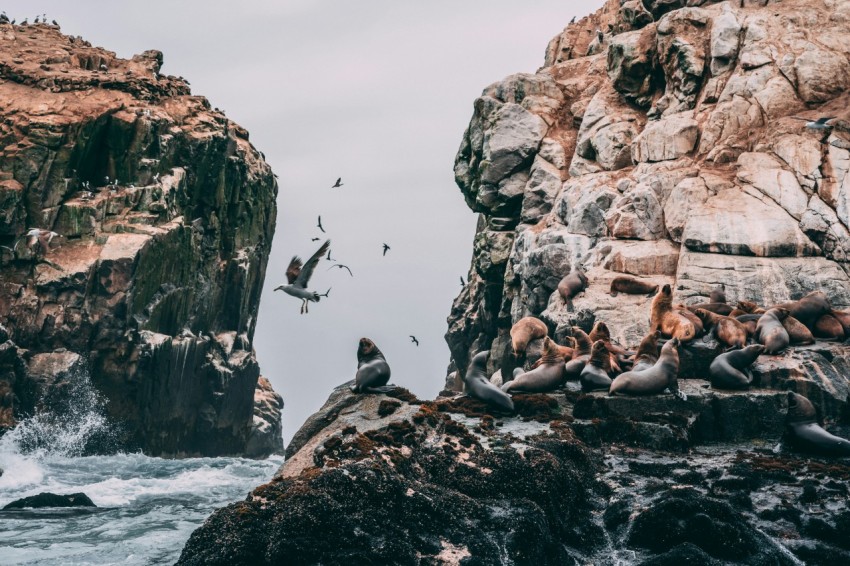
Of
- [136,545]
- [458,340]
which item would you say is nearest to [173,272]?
[458,340]

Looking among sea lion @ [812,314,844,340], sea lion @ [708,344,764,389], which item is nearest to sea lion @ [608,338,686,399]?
sea lion @ [708,344,764,389]

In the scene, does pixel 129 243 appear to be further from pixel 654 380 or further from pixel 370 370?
pixel 654 380

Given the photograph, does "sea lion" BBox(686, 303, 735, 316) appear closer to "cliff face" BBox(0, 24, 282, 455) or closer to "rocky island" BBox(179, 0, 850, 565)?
"rocky island" BBox(179, 0, 850, 565)

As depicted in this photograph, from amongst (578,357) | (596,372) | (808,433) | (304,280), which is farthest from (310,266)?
(808,433)

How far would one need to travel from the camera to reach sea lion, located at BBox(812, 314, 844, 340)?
15.7 m

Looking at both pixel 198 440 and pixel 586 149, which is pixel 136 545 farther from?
pixel 198 440

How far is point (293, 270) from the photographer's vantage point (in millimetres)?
16812

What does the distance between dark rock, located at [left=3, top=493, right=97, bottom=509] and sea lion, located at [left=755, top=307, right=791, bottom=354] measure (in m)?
15.3

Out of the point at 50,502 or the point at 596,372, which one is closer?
the point at 596,372

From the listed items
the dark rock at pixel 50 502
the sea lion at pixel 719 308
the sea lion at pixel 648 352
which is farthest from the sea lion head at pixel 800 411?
the dark rock at pixel 50 502

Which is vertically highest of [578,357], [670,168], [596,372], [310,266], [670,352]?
[670,168]

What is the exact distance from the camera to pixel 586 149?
28.4 meters

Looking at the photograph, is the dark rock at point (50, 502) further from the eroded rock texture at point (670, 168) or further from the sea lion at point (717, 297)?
the sea lion at point (717, 297)

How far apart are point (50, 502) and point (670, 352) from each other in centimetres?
1450
